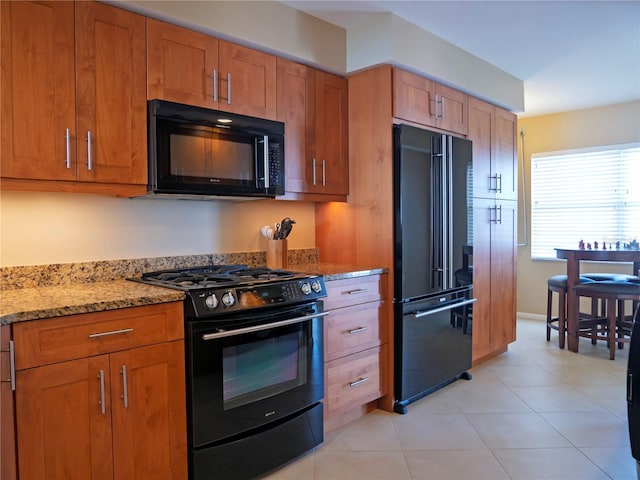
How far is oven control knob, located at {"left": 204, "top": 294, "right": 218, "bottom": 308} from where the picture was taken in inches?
74.4

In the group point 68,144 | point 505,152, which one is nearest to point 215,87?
point 68,144

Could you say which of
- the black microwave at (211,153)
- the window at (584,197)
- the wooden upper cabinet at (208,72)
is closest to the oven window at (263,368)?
the black microwave at (211,153)

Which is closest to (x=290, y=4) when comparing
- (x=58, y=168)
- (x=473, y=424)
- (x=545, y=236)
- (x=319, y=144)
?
(x=319, y=144)

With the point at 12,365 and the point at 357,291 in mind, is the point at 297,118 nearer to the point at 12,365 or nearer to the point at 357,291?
the point at 357,291

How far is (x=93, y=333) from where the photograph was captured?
163cm

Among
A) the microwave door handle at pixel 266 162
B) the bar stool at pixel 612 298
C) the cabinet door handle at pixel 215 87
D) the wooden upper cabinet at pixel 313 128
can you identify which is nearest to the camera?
the cabinet door handle at pixel 215 87

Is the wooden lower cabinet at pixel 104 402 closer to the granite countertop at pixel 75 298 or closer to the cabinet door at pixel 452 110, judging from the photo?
the granite countertop at pixel 75 298

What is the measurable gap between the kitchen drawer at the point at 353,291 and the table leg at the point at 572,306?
2203 millimetres

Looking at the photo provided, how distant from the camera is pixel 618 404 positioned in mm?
2898

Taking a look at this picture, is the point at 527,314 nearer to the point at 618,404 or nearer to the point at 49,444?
the point at 618,404

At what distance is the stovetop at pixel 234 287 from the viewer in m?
1.90

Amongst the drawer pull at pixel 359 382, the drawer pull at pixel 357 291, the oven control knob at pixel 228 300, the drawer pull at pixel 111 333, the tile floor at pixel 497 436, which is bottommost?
the tile floor at pixel 497 436

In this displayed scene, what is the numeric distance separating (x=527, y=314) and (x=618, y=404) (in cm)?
250

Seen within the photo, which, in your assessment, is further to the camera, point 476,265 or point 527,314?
point 527,314
